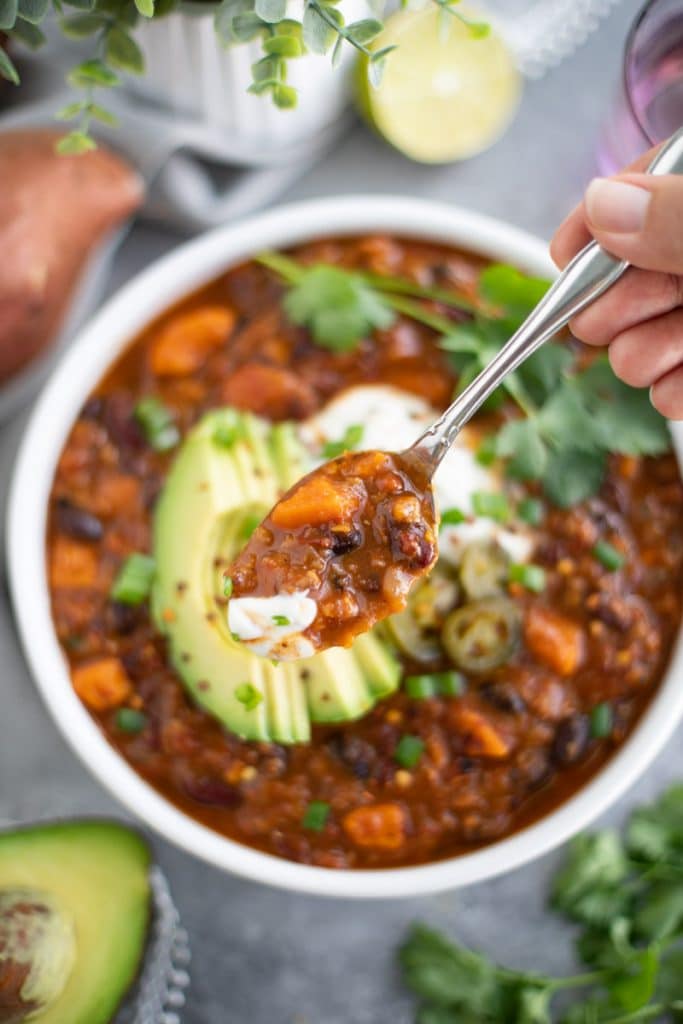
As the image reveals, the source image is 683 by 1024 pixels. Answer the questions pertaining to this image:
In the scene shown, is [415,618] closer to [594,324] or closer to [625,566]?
[625,566]

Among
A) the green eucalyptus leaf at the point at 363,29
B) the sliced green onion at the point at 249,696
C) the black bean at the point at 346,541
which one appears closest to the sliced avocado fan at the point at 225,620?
the sliced green onion at the point at 249,696

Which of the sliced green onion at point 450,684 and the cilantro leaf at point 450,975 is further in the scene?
the cilantro leaf at point 450,975

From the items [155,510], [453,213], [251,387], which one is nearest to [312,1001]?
[155,510]

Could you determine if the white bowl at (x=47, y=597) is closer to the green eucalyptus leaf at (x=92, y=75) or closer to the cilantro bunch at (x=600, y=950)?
the cilantro bunch at (x=600, y=950)

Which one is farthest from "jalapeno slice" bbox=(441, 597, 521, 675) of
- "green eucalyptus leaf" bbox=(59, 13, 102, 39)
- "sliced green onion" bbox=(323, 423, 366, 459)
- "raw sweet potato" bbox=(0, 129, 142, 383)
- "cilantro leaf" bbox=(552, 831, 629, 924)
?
"green eucalyptus leaf" bbox=(59, 13, 102, 39)

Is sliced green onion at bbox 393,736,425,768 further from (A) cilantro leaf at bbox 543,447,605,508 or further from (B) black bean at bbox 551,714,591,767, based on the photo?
(A) cilantro leaf at bbox 543,447,605,508

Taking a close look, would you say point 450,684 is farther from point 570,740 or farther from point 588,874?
point 588,874

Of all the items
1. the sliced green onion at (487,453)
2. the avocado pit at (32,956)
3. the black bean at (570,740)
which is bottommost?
the avocado pit at (32,956)
